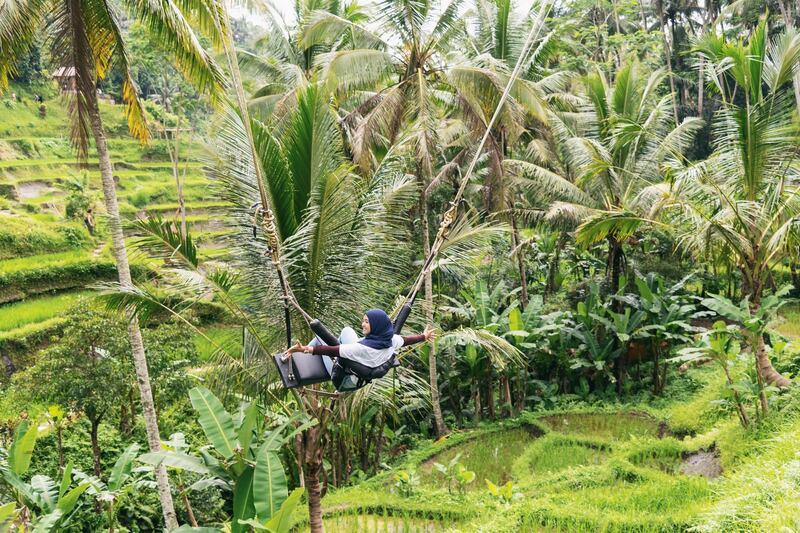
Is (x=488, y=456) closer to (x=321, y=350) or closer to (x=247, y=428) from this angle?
(x=247, y=428)

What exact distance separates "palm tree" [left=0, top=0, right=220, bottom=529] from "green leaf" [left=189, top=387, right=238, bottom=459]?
145 cm

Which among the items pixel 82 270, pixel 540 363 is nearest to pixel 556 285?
pixel 540 363

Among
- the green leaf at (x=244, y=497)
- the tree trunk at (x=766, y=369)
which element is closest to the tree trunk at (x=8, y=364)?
→ the green leaf at (x=244, y=497)

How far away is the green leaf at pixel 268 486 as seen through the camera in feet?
14.5

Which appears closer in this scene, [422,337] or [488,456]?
[422,337]

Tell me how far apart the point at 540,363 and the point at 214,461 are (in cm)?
637

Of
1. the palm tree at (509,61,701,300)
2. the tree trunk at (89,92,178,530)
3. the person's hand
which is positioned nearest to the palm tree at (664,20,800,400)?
the palm tree at (509,61,701,300)

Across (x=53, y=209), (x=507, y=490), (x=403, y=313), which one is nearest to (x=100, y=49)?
(x=403, y=313)

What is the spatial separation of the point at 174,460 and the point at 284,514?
106cm

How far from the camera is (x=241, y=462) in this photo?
15.7ft

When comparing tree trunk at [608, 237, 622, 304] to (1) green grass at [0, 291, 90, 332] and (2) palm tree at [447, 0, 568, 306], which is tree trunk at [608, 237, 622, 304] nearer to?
(2) palm tree at [447, 0, 568, 306]

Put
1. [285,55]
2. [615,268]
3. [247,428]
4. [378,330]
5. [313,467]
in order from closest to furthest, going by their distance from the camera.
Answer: [378,330], [247,428], [313,467], [615,268], [285,55]

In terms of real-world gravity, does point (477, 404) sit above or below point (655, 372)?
below

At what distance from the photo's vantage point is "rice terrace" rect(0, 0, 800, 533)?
4.96 metres
